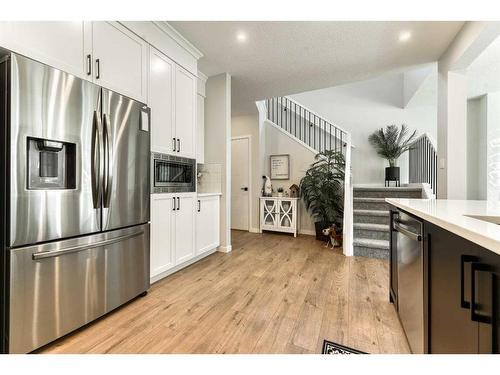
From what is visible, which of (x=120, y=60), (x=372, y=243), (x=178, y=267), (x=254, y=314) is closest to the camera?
(x=254, y=314)

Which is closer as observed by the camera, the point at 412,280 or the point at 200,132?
the point at 412,280

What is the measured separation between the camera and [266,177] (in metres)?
4.86

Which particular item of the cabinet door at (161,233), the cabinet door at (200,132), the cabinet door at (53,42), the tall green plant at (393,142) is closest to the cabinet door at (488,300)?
the cabinet door at (161,233)

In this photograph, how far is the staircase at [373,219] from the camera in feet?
10.3

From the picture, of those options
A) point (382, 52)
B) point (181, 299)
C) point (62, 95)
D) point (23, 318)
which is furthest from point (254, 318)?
point (382, 52)

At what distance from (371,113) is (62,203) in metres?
5.99

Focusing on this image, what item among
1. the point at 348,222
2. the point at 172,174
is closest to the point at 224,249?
the point at 172,174

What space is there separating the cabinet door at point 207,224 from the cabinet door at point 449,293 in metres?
2.38

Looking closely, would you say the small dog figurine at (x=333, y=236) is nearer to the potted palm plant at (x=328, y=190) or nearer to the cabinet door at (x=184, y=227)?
the potted palm plant at (x=328, y=190)

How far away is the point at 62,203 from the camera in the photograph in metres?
→ 1.39

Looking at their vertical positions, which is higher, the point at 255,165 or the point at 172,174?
the point at 255,165

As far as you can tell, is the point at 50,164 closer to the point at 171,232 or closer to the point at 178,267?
the point at 171,232
